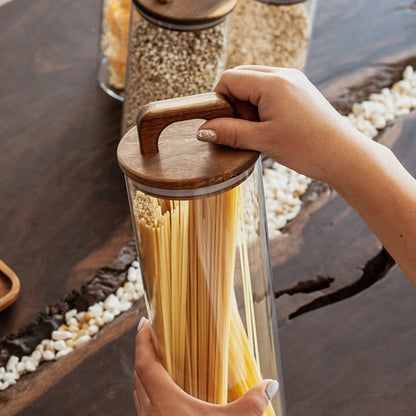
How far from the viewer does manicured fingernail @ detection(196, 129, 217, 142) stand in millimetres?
562

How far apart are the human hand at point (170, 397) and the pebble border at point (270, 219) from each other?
0.20 metres

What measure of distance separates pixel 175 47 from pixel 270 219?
0.96ft

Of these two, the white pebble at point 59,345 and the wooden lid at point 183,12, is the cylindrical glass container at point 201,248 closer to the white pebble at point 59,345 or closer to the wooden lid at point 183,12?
the white pebble at point 59,345

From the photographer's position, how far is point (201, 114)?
0.56 metres

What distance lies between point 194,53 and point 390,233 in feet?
1.56

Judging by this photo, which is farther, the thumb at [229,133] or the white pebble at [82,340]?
the white pebble at [82,340]

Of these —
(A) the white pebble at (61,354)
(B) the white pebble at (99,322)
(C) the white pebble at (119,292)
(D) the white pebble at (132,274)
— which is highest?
(D) the white pebble at (132,274)

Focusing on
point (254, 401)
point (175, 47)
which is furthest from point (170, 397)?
point (175, 47)

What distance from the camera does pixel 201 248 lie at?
0.59m

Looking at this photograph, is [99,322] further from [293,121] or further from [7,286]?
[293,121]

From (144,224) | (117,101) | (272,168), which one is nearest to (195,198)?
(144,224)

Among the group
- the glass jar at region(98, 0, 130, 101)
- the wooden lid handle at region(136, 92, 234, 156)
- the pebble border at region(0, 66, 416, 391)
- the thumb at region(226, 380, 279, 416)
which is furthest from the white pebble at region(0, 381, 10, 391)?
the glass jar at region(98, 0, 130, 101)

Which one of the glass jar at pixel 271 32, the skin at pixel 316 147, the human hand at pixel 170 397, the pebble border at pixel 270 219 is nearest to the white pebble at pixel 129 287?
the pebble border at pixel 270 219

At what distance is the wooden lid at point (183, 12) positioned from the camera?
94 centimetres
